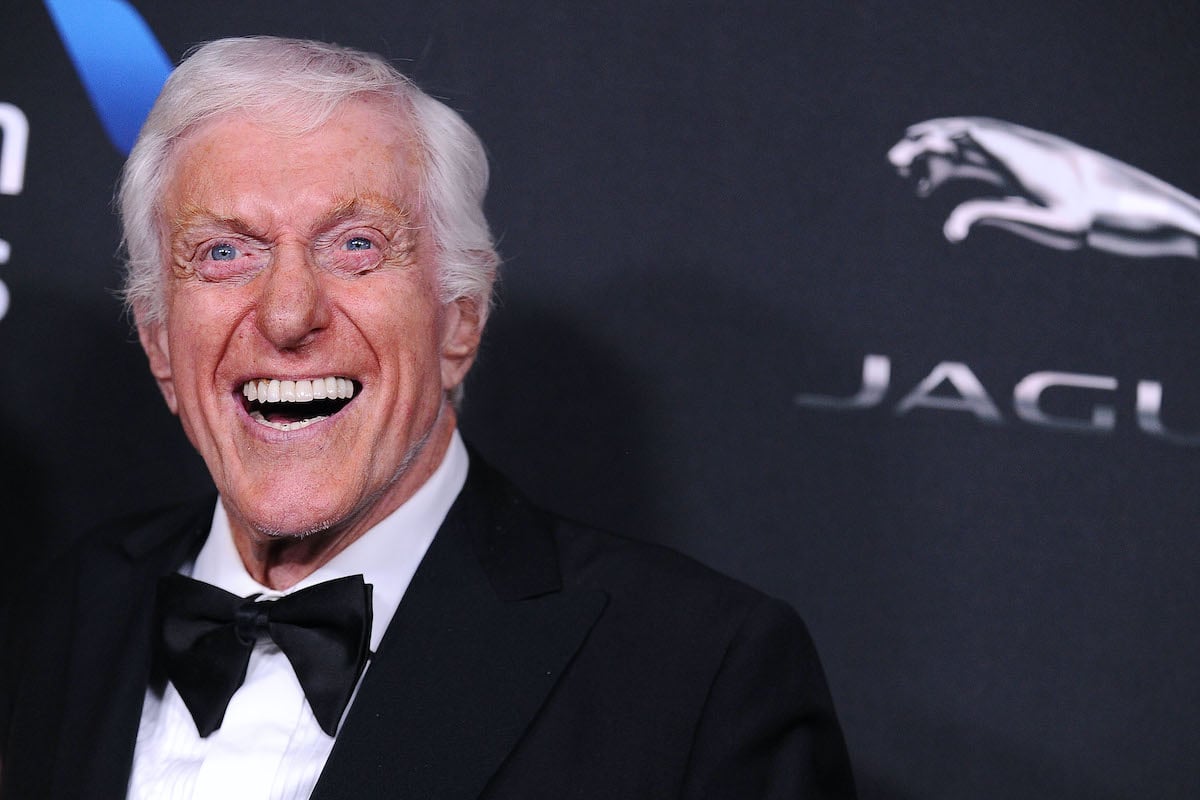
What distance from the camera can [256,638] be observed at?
170cm

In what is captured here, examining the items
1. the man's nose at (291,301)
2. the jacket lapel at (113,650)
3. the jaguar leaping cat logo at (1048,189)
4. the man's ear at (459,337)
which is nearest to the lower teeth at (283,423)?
the man's nose at (291,301)

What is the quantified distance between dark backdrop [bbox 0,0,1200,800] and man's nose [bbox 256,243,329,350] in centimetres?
73

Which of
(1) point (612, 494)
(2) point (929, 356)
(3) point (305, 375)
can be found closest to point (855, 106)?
(2) point (929, 356)

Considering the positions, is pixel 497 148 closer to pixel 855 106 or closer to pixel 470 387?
pixel 470 387

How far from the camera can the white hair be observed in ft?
5.60

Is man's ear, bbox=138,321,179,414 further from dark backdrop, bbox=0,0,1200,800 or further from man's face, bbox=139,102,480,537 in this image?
dark backdrop, bbox=0,0,1200,800

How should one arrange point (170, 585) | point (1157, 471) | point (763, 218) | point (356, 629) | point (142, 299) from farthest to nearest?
point (763, 218)
point (1157, 471)
point (142, 299)
point (170, 585)
point (356, 629)

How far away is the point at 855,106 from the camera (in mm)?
2219

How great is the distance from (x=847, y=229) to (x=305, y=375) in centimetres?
101

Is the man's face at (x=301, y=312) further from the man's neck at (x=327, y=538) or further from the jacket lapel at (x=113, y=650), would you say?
the jacket lapel at (x=113, y=650)

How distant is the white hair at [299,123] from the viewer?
1.71 metres

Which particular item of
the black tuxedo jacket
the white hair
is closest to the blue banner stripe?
the white hair

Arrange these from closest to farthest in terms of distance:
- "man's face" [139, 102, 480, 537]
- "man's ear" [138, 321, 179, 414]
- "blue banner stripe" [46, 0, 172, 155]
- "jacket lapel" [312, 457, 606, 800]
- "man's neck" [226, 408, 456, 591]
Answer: "jacket lapel" [312, 457, 606, 800]
"man's face" [139, 102, 480, 537]
"man's neck" [226, 408, 456, 591]
"man's ear" [138, 321, 179, 414]
"blue banner stripe" [46, 0, 172, 155]

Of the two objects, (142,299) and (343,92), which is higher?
(343,92)
